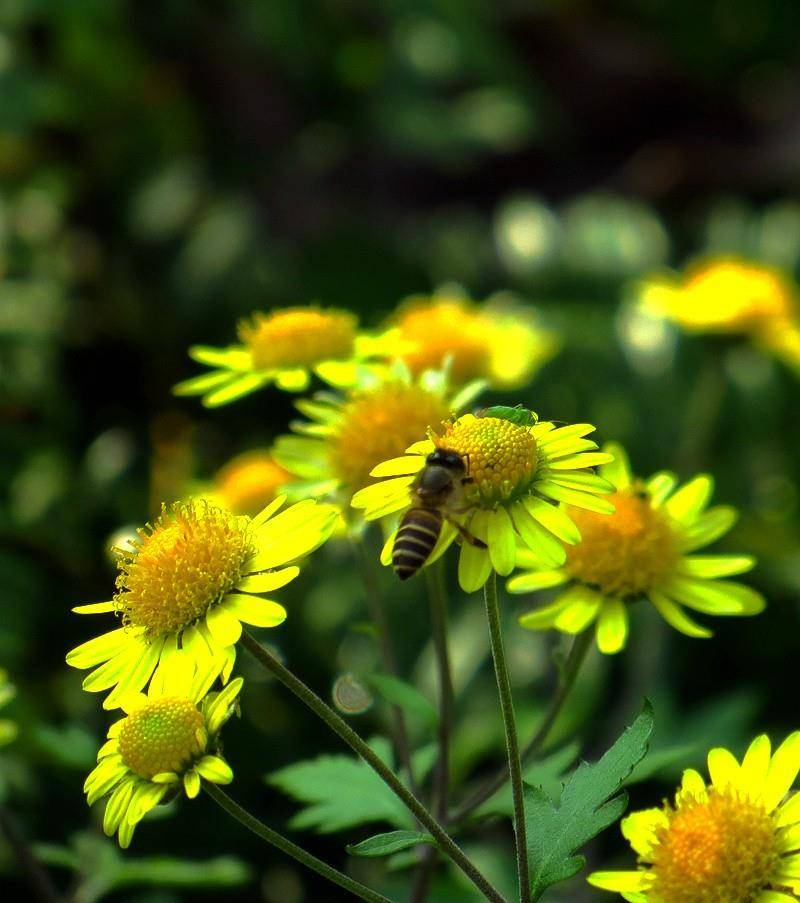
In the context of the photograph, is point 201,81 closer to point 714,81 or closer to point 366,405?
point 714,81

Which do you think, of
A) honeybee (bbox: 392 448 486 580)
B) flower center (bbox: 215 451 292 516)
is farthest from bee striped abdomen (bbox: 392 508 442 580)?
flower center (bbox: 215 451 292 516)

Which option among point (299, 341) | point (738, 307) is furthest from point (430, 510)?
point (738, 307)

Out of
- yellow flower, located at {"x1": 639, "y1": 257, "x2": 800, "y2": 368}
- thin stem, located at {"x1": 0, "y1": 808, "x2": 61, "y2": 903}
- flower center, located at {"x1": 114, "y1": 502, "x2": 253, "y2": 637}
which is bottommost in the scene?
thin stem, located at {"x1": 0, "y1": 808, "x2": 61, "y2": 903}

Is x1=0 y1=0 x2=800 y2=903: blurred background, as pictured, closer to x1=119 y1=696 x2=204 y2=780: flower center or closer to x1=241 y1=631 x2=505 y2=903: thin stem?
x1=241 y1=631 x2=505 y2=903: thin stem

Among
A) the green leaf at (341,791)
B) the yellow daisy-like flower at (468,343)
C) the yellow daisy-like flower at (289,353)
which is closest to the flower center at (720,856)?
the green leaf at (341,791)

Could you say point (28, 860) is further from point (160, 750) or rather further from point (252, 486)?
point (252, 486)

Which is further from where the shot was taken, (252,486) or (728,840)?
(252,486)

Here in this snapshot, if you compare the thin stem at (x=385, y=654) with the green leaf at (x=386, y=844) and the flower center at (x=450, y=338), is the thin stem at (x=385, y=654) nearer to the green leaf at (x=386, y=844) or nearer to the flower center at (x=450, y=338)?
the green leaf at (x=386, y=844)
